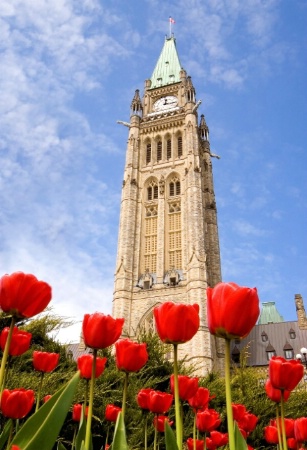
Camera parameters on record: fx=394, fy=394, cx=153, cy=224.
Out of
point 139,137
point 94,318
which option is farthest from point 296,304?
point 94,318

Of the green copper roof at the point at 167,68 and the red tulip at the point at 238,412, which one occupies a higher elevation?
the green copper roof at the point at 167,68

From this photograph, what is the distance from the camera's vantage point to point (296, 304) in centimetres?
3231

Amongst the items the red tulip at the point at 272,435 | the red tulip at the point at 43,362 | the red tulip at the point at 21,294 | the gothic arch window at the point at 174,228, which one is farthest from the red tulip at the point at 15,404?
the gothic arch window at the point at 174,228

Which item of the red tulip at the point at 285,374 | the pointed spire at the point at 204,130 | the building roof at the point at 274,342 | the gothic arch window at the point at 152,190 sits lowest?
the red tulip at the point at 285,374

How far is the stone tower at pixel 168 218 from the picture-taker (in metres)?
25.5

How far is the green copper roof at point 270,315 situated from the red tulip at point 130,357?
3945 centimetres

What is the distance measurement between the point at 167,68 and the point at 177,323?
46961mm

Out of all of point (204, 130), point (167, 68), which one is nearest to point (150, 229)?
point (204, 130)

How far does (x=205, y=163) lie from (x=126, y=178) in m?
8.69

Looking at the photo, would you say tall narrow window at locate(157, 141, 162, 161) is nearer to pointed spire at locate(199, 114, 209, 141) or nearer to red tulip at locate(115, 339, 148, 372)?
pointed spire at locate(199, 114, 209, 141)

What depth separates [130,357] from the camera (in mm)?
2061

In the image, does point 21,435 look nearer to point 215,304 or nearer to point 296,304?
point 215,304

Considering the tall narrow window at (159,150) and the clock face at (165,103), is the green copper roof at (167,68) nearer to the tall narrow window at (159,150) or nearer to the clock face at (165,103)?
the clock face at (165,103)

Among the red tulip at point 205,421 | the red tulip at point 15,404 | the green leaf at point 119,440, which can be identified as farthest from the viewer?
the red tulip at point 205,421
